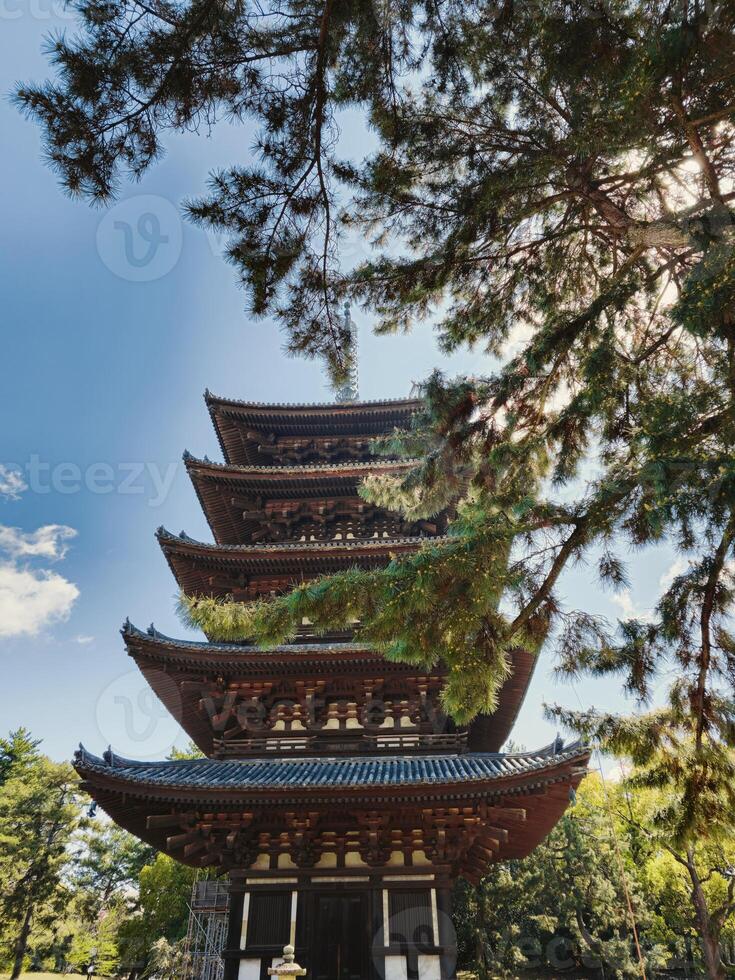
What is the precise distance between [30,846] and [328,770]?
2378 centimetres

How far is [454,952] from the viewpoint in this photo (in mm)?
7316

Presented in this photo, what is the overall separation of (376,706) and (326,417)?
686 cm

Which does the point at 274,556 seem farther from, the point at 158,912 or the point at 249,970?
the point at 158,912

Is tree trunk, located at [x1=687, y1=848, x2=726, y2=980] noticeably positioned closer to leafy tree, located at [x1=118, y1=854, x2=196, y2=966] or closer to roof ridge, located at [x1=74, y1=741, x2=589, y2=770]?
roof ridge, located at [x1=74, y1=741, x2=589, y2=770]

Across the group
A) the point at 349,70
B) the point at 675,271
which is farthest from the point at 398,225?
the point at 675,271

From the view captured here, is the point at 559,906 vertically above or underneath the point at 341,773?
underneath

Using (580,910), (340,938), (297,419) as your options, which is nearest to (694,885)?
(580,910)

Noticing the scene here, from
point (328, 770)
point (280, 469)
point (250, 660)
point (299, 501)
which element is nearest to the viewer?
point (328, 770)

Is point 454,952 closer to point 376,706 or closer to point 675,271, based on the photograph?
point 376,706

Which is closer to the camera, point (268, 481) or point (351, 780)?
point (351, 780)

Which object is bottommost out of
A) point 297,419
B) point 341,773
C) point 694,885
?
point 694,885

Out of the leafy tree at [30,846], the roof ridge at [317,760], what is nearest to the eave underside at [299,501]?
the roof ridge at [317,760]

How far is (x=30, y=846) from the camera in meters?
24.3

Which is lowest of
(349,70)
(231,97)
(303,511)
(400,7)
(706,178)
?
(706,178)
